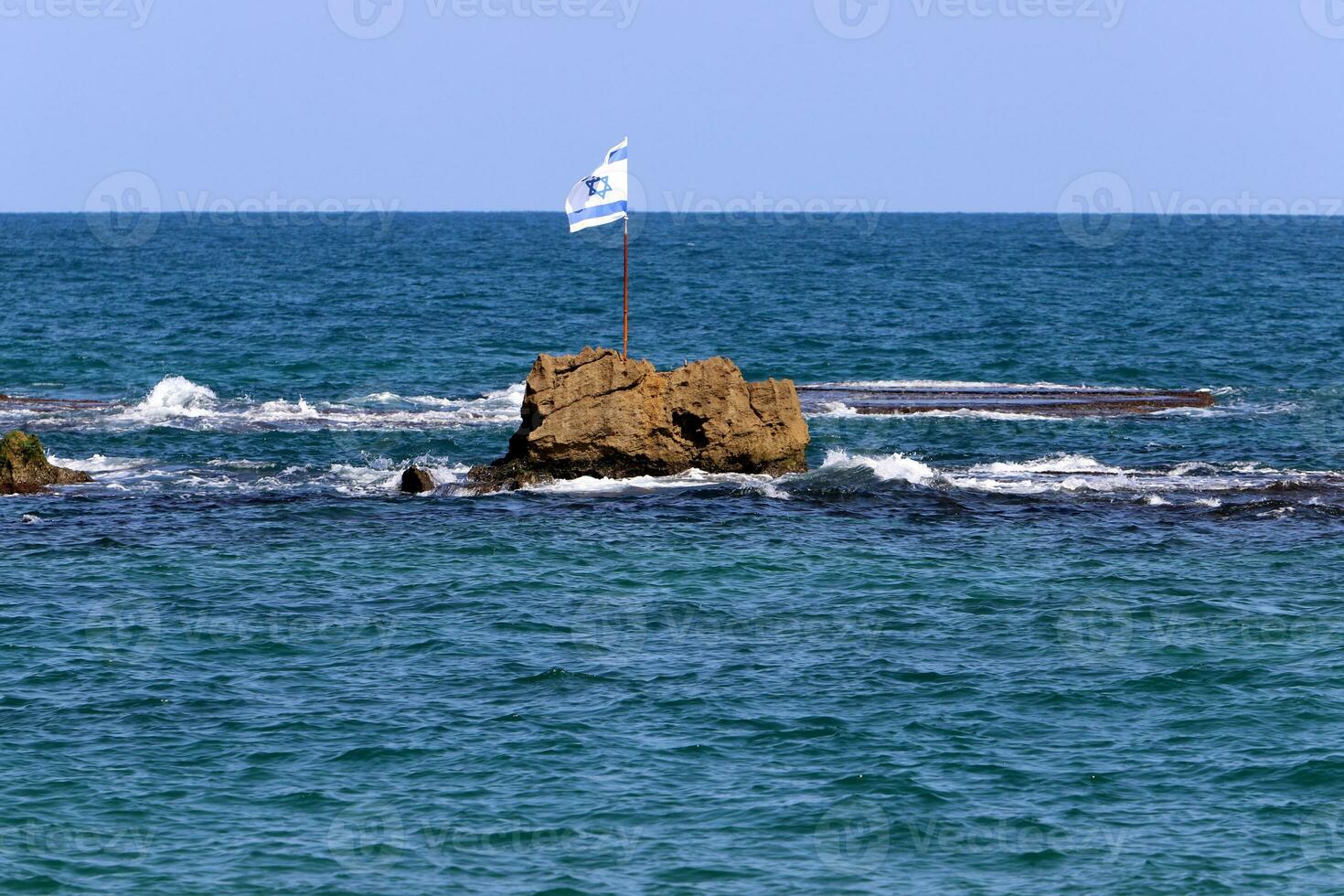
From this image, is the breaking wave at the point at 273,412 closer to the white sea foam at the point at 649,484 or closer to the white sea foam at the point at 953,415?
the white sea foam at the point at 953,415

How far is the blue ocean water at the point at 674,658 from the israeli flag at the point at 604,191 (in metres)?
6.53

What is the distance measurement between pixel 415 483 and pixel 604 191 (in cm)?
815

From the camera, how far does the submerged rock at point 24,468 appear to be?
125 feet

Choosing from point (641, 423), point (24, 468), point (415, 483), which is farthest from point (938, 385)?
point (24, 468)

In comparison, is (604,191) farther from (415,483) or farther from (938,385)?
(938,385)

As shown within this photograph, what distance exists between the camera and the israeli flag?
127ft

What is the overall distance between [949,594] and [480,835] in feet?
41.4

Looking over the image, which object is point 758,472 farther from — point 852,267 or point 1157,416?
point 852,267

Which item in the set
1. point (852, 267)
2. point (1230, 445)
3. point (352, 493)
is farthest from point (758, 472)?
point (852, 267)

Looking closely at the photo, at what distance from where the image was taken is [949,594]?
98.2ft

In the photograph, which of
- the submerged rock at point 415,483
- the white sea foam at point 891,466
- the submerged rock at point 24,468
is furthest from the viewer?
the white sea foam at point 891,466

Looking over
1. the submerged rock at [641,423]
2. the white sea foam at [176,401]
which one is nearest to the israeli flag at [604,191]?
the submerged rock at [641,423]

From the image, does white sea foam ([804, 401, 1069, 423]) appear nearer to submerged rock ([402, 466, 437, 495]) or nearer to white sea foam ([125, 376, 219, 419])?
submerged rock ([402, 466, 437, 495])

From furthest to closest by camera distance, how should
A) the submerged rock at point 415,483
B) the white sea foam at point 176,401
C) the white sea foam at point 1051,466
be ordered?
the white sea foam at point 176,401 < the white sea foam at point 1051,466 < the submerged rock at point 415,483
